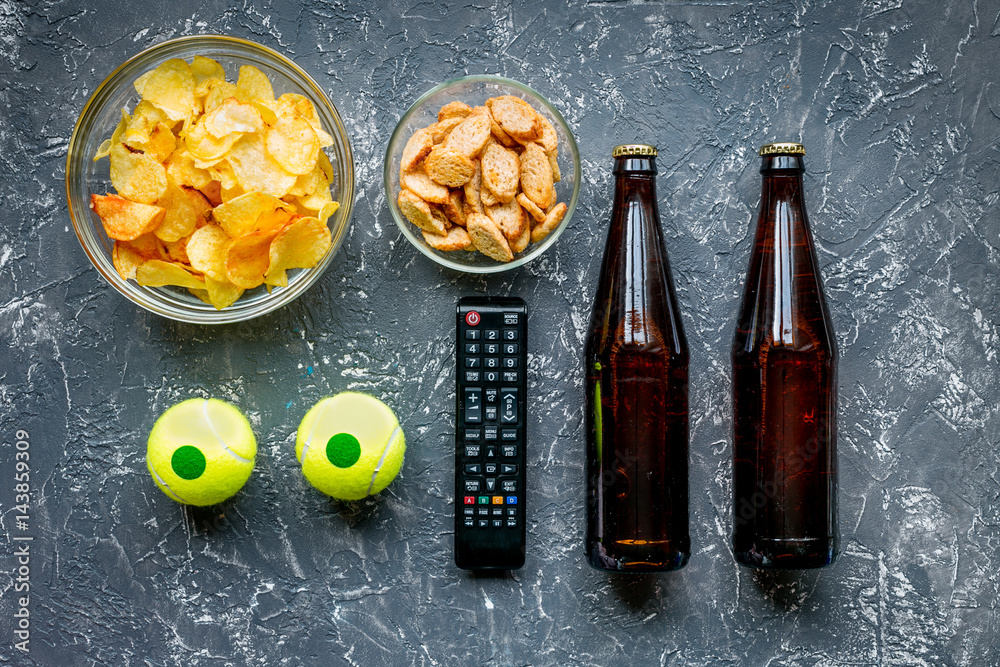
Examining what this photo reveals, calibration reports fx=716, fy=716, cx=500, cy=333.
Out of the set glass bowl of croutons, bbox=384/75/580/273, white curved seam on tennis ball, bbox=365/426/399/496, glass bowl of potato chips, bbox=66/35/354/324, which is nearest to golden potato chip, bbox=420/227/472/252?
glass bowl of croutons, bbox=384/75/580/273

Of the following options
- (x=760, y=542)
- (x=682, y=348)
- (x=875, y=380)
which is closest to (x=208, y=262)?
(x=682, y=348)

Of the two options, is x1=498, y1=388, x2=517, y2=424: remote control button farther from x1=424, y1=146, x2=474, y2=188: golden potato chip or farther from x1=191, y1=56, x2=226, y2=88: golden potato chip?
x1=191, y1=56, x2=226, y2=88: golden potato chip

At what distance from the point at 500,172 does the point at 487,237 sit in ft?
0.24

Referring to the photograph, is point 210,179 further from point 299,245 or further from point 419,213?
point 419,213

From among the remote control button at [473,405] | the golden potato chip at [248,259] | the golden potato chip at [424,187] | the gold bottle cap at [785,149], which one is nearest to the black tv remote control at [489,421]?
the remote control button at [473,405]

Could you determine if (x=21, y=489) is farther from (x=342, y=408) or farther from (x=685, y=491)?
(x=685, y=491)

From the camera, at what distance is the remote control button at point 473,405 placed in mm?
834

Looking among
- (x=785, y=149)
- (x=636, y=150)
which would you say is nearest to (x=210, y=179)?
(x=636, y=150)

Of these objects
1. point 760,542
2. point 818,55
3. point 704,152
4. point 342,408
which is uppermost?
point 818,55

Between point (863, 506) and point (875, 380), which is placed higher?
point (875, 380)

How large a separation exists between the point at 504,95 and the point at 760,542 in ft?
1.97

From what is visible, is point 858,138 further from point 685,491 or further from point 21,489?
point 21,489

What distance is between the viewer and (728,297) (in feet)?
2.90

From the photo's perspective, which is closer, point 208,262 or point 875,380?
point 208,262
